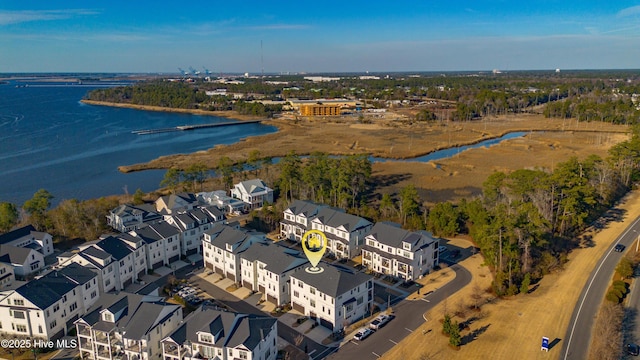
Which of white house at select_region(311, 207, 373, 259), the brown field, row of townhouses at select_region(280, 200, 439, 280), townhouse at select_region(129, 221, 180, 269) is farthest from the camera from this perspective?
white house at select_region(311, 207, 373, 259)

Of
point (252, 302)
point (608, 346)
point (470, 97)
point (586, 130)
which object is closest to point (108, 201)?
point (252, 302)

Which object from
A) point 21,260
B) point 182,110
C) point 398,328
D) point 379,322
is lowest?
point 398,328

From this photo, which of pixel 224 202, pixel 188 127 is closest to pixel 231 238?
pixel 224 202

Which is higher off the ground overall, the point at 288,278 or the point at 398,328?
the point at 288,278

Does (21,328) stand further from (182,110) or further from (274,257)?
(182,110)

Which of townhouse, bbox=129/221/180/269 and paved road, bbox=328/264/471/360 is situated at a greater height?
townhouse, bbox=129/221/180/269

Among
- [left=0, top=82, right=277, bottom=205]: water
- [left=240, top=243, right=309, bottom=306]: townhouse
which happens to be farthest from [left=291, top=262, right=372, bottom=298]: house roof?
[left=0, top=82, right=277, bottom=205]: water

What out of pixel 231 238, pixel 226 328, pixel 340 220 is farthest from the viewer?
pixel 340 220

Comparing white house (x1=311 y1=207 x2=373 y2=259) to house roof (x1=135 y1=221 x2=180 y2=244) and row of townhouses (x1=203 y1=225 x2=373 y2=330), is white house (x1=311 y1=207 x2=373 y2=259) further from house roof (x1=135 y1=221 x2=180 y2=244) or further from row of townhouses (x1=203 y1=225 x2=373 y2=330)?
house roof (x1=135 y1=221 x2=180 y2=244)
